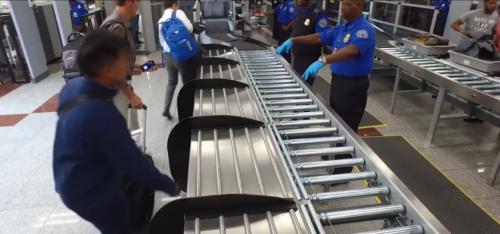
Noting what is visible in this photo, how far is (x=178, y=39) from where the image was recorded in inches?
125

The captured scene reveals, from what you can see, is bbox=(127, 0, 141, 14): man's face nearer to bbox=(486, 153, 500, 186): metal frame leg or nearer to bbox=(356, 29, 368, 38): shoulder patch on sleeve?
bbox=(356, 29, 368, 38): shoulder patch on sleeve

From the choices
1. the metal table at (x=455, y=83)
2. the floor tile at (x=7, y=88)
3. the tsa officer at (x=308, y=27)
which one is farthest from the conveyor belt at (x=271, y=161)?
the floor tile at (x=7, y=88)

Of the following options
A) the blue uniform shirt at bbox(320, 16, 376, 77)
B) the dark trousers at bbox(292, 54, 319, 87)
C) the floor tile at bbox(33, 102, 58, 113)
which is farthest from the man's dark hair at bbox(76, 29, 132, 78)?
the floor tile at bbox(33, 102, 58, 113)

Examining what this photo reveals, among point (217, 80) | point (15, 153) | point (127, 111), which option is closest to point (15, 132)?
point (15, 153)

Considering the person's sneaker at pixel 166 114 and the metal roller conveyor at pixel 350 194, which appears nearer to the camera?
the metal roller conveyor at pixel 350 194

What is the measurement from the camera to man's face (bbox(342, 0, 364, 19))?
229 cm

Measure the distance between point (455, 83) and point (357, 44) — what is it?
4.88 feet

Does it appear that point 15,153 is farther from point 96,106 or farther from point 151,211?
point 96,106

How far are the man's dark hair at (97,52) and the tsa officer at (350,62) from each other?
1.57 meters

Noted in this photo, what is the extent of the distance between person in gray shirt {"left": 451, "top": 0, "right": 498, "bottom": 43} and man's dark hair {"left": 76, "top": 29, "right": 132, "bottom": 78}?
458cm

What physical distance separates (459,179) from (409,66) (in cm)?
153

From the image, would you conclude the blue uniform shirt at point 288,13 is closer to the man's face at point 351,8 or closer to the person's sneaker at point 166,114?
the person's sneaker at point 166,114

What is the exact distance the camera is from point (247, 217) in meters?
1.09

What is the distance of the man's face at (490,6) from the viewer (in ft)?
13.1
